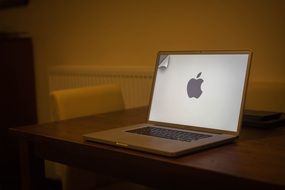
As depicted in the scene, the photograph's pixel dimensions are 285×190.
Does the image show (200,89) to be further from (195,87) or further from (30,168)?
(30,168)

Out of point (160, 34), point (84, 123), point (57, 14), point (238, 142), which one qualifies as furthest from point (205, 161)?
point (57, 14)

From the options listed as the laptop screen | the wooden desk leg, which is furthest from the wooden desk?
the laptop screen

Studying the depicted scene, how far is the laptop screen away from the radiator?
90 centimetres

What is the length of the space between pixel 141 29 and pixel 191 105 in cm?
123

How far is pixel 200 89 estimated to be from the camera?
1223 mm

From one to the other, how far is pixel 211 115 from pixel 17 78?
2.14 metres

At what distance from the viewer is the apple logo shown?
1228mm

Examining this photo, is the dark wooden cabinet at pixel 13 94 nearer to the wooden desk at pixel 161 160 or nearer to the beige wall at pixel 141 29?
the beige wall at pixel 141 29

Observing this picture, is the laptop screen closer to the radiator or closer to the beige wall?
the beige wall

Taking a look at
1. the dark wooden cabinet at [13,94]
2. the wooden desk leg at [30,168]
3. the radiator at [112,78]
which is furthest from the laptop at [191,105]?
the dark wooden cabinet at [13,94]

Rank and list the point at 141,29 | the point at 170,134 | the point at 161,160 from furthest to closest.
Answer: the point at 141,29, the point at 170,134, the point at 161,160

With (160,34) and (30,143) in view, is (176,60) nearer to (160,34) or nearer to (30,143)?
(30,143)

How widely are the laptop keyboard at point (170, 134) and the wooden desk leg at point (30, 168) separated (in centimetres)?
36

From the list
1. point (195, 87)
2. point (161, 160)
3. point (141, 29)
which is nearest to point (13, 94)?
point (141, 29)
